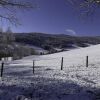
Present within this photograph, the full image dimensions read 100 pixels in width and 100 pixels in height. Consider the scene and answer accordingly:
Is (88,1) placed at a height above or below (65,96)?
above

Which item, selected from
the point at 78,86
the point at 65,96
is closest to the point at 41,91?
the point at 65,96

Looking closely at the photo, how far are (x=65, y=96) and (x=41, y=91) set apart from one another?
5.31 feet

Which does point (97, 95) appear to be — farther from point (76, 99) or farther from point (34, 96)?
point (34, 96)

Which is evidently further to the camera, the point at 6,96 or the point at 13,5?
the point at 13,5

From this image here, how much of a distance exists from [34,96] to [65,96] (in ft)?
5.11

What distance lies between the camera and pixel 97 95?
48.7ft

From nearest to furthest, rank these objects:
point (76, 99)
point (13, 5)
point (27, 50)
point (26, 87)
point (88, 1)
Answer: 1. point (76, 99)
2. point (88, 1)
3. point (26, 87)
4. point (13, 5)
5. point (27, 50)

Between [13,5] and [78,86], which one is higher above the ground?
[13,5]

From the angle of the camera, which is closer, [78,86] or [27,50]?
[78,86]

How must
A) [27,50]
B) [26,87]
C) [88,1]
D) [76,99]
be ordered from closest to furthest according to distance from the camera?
[76,99] → [88,1] → [26,87] → [27,50]

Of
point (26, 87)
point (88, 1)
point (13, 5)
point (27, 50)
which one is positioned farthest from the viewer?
point (27, 50)

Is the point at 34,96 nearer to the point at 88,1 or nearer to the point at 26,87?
the point at 26,87

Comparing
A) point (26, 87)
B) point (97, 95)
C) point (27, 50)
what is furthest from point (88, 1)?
point (27, 50)

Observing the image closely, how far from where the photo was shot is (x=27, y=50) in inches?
4783
